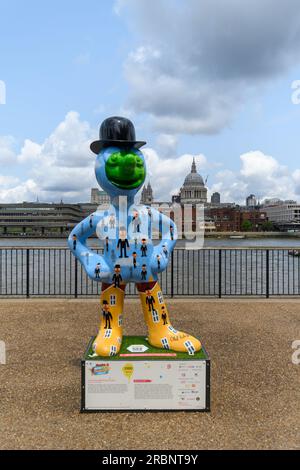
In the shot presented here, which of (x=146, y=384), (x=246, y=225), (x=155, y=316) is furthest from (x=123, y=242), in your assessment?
(x=246, y=225)

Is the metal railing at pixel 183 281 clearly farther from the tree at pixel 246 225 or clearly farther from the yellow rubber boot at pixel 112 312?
the tree at pixel 246 225

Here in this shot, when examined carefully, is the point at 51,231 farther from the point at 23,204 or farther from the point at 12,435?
the point at 12,435

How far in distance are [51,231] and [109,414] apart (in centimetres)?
8910

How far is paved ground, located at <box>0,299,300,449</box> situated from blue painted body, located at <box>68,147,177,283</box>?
1.39m

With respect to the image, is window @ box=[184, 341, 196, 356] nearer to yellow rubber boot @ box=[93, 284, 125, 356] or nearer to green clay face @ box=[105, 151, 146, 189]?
yellow rubber boot @ box=[93, 284, 125, 356]

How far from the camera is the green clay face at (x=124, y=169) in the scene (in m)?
4.00

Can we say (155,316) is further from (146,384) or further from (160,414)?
(160,414)

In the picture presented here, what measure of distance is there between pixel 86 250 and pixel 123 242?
52 cm

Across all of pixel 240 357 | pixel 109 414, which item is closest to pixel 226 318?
pixel 240 357

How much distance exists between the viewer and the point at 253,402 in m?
3.71

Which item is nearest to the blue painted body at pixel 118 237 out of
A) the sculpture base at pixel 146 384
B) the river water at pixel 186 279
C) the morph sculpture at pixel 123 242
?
the morph sculpture at pixel 123 242

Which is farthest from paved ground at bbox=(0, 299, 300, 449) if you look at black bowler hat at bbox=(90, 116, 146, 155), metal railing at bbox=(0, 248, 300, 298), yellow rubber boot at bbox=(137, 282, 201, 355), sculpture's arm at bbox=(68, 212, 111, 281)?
black bowler hat at bbox=(90, 116, 146, 155)

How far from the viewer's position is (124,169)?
401cm

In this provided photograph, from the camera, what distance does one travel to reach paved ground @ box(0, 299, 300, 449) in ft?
10.1
